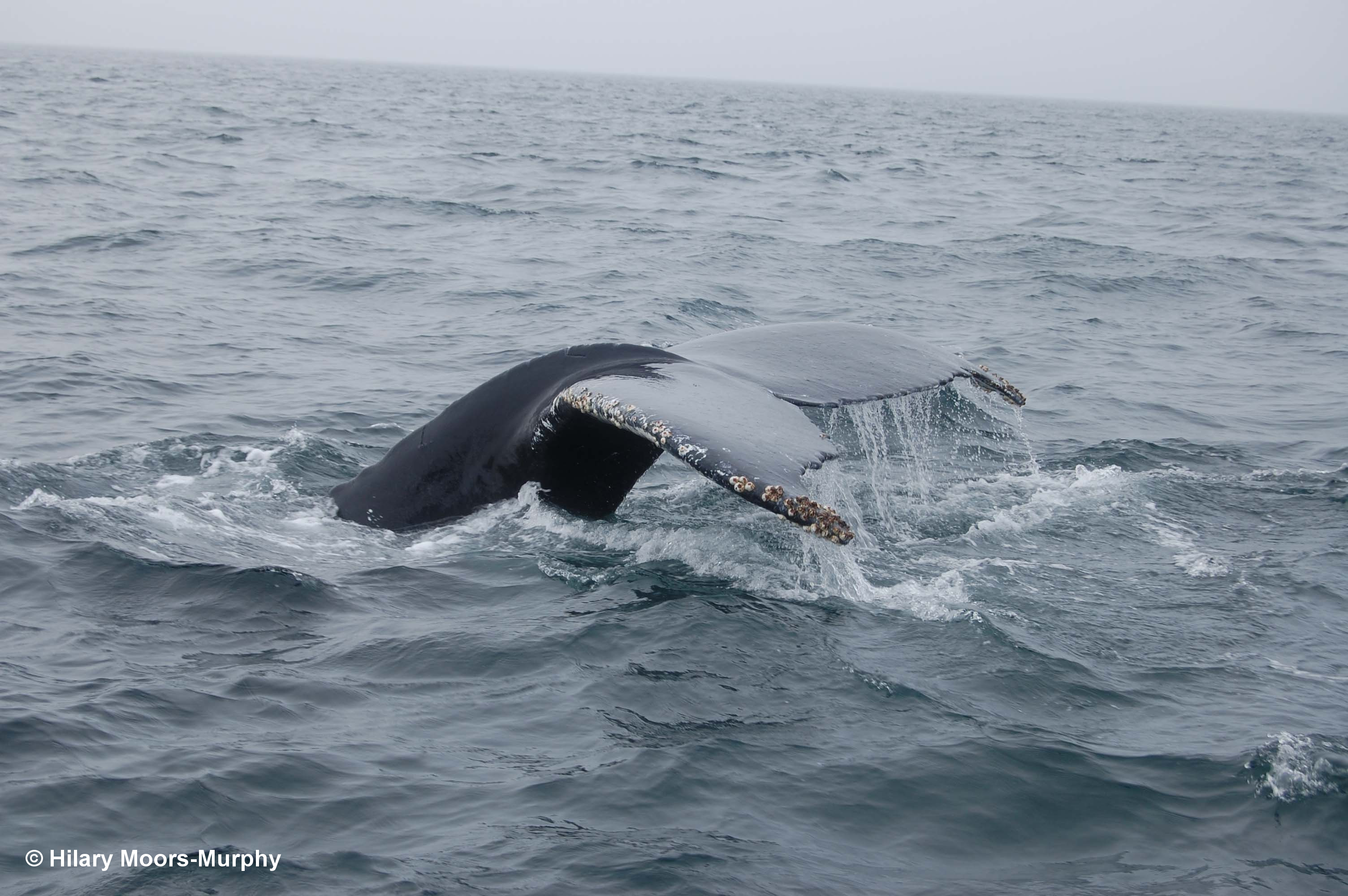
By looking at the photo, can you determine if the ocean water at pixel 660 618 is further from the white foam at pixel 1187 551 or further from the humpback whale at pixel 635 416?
the humpback whale at pixel 635 416

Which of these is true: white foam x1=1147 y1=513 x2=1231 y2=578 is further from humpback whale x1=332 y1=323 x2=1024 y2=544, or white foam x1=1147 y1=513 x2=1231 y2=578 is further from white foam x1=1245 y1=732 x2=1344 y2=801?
white foam x1=1245 y1=732 x2=1344 y2=801

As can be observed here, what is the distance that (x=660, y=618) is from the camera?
18.1 feet

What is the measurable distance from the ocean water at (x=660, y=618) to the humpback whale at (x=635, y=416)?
0.80 feet

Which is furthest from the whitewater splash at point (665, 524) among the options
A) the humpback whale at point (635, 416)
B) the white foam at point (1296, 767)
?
the white foam at point (1296, 767)

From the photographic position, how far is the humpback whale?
4219mm

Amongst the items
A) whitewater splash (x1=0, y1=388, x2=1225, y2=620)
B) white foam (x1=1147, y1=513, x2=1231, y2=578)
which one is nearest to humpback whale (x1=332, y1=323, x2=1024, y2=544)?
whitewater splash (x1=0, y1=388, x2=1225, y2=620)

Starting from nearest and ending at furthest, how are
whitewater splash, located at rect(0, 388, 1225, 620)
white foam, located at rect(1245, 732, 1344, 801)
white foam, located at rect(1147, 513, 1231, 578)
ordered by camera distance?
1. white foam, located at rect(1245, 732, 1344, 801)
2. whitewater splash, located at rect(0, 388, 1225, 620)
3. white foam, located at rect(1147, 513, 1231, 578)

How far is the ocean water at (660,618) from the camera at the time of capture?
3914 mm

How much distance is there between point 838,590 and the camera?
580cm

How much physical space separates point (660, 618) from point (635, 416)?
4.86 feet

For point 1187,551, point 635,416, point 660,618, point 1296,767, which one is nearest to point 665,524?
point 660,618

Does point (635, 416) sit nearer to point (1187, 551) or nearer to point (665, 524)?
point (665, 524)

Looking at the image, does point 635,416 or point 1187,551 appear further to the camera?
point 1187,551

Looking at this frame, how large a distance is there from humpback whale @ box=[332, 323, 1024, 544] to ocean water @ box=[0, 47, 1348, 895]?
0.80 feet
